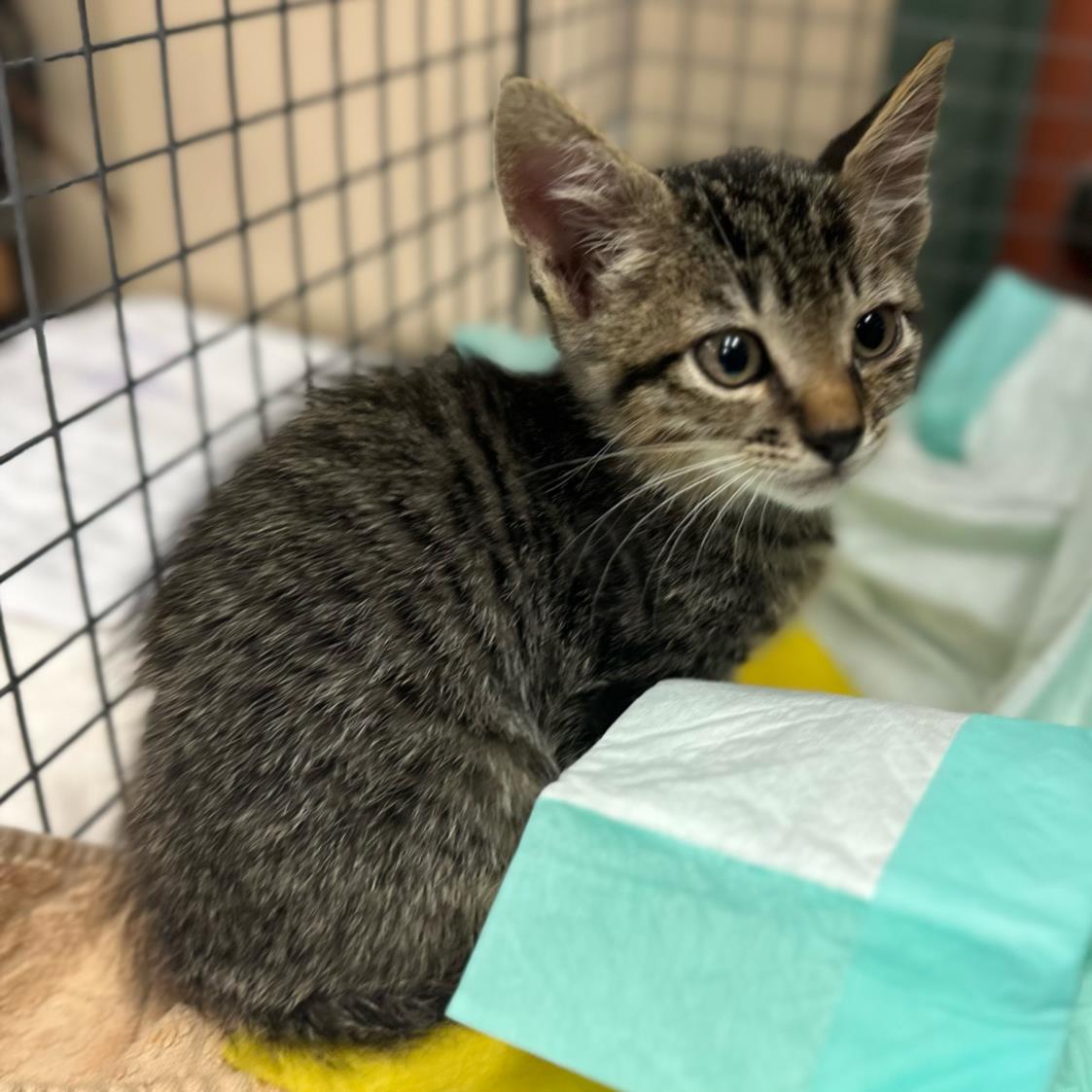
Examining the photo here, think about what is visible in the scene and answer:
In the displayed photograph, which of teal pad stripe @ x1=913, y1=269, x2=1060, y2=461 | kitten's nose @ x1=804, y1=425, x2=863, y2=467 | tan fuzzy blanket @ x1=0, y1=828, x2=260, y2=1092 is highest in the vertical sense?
kitten's nose @ x1=804, y1=425, x2=863, y2=467

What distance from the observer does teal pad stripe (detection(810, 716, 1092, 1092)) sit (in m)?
0.84

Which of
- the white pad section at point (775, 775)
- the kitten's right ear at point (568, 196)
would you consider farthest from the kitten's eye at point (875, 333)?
the white pad section at point (775, 775)

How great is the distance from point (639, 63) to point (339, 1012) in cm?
227

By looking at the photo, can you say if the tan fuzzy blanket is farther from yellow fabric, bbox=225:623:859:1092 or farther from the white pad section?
the white pad section

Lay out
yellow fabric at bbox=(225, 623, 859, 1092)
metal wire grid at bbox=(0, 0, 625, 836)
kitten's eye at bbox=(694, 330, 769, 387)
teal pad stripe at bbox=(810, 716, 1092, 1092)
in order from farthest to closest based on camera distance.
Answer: metal wire grid at bbox=(0, 0, 625, 836) < kitten's eye at bbox=(694, 330, 769, 387) < yellow fabric at bbox=(225, 623, 859, 1092) < teal pad stripe at bbox=(810, 716, 1092, 1092)

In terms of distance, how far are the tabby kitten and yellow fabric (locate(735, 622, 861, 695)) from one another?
267 mm

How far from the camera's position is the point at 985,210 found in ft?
8.46

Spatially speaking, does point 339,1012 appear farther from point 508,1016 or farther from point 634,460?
point 634,460

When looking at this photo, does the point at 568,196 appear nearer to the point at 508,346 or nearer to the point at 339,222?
the point at 508,346

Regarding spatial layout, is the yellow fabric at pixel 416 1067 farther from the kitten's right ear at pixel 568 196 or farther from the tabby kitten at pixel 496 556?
the kitten's right ear at pixel 568 196

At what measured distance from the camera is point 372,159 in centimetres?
237

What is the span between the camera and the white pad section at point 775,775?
0.90 meters

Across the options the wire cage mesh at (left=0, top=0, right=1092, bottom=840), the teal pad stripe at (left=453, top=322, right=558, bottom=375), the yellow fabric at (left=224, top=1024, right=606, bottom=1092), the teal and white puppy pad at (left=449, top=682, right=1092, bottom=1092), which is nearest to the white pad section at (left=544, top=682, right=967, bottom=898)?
the teal and white puppy pad at (left=449, top=682, right=1092, bottom=1092)

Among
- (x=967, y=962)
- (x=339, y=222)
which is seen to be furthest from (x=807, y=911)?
(x=339, y=222)
